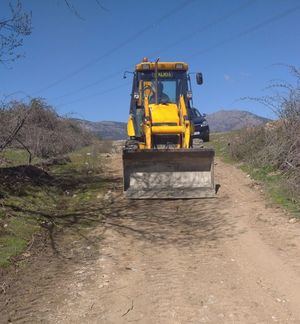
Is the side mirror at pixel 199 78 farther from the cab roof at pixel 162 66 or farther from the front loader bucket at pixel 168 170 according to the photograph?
the front loader bucket at pixel 168 170

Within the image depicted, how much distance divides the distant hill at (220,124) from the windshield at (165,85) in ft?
6.28

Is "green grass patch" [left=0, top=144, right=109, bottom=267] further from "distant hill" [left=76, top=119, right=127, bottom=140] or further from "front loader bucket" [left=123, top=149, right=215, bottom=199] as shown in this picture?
"distant hill" [left=76, top=119, right=127, bottom=140]

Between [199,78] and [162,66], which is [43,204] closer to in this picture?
[162,66]

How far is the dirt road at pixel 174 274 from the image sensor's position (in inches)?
208

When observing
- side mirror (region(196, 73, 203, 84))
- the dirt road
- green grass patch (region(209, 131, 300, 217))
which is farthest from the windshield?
the dirt road

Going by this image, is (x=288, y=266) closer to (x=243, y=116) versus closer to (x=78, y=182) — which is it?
(x=78, y=182)

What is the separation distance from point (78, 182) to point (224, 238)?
22.1ft

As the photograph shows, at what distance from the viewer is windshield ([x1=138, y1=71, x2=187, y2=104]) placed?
1426 centimetres

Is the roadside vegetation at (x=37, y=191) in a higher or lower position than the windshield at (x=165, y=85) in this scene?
lower

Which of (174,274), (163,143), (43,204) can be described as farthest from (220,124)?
(174,274)

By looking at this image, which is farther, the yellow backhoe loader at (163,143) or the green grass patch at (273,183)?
the yellow backhoe loader at (163,143)

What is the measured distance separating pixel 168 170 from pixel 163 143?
4.26 feet

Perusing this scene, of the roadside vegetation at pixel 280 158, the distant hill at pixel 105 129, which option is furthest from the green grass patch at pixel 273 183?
the distant hill at pixel 105 129

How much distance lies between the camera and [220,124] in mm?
39000
